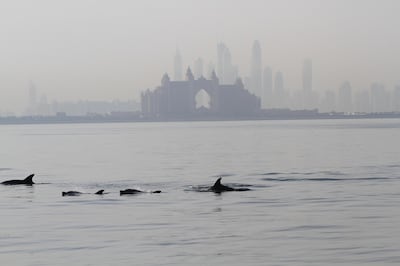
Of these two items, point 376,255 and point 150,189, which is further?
point 150,189

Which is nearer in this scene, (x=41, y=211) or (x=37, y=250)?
(x=37, y=250)

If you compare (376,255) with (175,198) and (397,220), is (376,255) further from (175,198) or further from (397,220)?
(175,198)

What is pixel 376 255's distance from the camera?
26438mm

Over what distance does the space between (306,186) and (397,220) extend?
18.5 metres

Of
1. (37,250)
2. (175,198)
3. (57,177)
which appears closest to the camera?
(37,250)

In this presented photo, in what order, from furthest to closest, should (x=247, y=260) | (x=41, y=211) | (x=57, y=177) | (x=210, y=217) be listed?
(x=57, y=177) → (x=41, y=211) → (x=210, y=217) → (x=247, y=260)

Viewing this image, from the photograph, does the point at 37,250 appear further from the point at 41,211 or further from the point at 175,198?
the point at 175,198

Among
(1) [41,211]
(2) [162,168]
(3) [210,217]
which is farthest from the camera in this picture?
(2) [162,168]

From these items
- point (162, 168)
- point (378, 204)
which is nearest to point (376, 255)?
point (378, 204)

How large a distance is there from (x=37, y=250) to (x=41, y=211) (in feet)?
37.8

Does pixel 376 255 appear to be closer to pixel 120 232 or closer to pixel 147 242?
pixel 147 242

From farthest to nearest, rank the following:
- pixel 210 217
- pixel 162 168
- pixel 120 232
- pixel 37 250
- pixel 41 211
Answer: pixel 162 168
pixel 41 211
pixel 210 217
pixel 120 232
pixel 37 250

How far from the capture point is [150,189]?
51.5 meters

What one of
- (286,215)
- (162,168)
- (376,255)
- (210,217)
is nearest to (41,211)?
(210,217)
